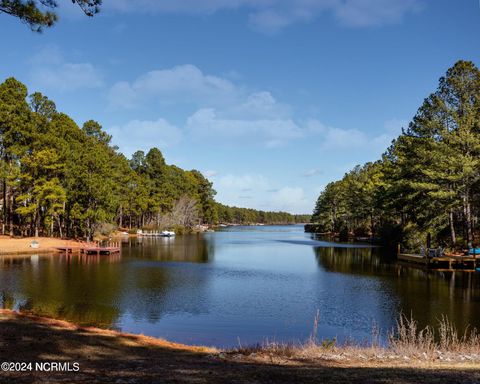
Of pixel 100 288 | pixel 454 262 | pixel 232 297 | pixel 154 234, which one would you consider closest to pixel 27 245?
pixel 100 288

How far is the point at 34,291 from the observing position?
28.5 meters

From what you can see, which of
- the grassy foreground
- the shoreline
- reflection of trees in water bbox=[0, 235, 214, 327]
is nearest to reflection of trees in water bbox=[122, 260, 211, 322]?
reflection of trees in water bbox=[0, 235, 214, 327]

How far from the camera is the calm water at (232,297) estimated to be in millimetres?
21688

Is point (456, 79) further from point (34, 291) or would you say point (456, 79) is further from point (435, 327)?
point (34, 291)

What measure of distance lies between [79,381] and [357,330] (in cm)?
1549

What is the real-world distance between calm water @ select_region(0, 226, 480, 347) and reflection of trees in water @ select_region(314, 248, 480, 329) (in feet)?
0.25

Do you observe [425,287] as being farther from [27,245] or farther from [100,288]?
[27,245]

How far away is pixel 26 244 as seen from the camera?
5622 cm

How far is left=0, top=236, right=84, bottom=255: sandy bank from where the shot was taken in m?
51.7

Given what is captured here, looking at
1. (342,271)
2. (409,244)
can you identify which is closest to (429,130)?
(409,244)

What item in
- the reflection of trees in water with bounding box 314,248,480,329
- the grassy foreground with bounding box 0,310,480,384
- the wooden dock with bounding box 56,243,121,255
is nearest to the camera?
the grassy foreground with bounding box 0,310,480,384

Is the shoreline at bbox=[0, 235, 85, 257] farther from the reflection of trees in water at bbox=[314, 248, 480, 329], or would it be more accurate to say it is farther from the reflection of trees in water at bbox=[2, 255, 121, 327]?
→ the reflection of trees in water at bbox=[314, 248, 480, 329]

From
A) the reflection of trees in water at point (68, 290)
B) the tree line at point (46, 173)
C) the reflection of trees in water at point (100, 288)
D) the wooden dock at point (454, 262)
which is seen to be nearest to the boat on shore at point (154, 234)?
the tree line at point (46, 173)

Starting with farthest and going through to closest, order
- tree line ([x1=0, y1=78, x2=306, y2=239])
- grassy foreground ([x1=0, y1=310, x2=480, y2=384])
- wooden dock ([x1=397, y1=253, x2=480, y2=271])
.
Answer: tree line ([x1=0, y1=78, x2=306, y2=239]) → wooden dock ([x1=397, y1=253, x2=480, y2=271]) → grassy foreground ([x1=0, y1=310, x2=480, y2=384])
